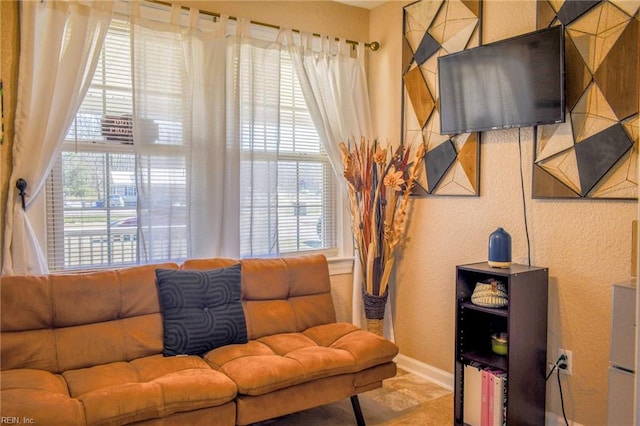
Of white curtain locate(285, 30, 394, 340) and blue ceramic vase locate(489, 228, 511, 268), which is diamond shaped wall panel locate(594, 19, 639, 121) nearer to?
blue ceramic vase locate(489, 228, 511, 268)

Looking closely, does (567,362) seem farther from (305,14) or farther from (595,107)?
(305,14)

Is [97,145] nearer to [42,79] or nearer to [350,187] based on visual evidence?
[42,79]

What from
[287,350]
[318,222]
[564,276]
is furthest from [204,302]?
[564,276]

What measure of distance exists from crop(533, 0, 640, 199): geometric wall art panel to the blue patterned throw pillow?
1818mm

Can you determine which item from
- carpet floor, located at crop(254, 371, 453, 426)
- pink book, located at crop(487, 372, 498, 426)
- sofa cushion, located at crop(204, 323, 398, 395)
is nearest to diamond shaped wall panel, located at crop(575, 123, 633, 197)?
pink book, located at crop(487, 372, 498, 426)

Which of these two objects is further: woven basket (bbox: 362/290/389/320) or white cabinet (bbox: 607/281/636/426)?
woven basket (bbox: 362/290/389/320)

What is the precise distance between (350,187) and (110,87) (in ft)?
5.53

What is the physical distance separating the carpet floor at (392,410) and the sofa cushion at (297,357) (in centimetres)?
42

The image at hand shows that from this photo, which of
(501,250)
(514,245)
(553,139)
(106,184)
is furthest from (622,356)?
(106,184)

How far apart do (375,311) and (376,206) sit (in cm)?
74

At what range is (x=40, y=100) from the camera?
2.55m

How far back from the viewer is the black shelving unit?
2.45 m

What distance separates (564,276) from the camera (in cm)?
257

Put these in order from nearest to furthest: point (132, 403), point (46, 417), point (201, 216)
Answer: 1. point (46, 417)
2. point (132, 403)
3. point (201, 216)
